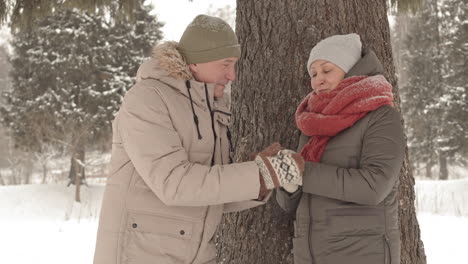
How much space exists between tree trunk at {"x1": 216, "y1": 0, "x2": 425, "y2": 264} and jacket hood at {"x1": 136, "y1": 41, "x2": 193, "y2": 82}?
0.95m

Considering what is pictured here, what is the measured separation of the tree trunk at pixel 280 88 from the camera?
2.85 meters

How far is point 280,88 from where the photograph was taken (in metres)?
2.93

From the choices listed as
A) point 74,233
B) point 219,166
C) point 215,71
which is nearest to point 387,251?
point 219,166

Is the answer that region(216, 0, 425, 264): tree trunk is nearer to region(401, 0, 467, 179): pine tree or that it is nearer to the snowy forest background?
the snowy forest background

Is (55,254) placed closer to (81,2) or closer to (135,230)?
(81,2)

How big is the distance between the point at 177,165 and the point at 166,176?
59 millimetres

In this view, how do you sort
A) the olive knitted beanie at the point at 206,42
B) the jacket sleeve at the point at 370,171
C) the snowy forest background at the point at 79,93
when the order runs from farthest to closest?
the snowy forest background at the point at 79,93 → the olive knitted beanie at the point at 206,42 → the jacket sleeve at the point at 370,171

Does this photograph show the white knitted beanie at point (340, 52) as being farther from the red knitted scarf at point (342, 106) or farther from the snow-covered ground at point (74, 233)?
the snow-covered ground at point (74, 233)

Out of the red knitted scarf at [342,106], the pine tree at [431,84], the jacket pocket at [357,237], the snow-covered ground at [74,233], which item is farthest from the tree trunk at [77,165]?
the jacket pocket at [357,237]

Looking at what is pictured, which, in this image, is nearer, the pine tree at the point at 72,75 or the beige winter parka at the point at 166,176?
the beige winter parka at the point at 166,176

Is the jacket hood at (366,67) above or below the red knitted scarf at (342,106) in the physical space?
above

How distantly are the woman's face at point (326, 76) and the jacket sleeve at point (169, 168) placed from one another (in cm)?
59

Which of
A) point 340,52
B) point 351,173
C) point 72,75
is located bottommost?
point 351,173

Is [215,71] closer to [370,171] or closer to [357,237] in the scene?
[370,171]
